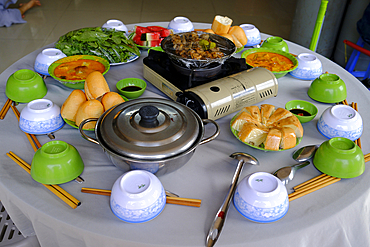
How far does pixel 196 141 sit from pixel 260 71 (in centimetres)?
68

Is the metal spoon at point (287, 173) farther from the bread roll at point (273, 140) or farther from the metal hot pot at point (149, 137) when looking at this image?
the metal hot pot at point (149, 137)

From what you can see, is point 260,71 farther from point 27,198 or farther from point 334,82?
point 27,198

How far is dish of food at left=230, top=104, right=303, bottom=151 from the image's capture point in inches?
44.1

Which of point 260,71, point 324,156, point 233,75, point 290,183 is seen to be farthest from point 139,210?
point 260,71

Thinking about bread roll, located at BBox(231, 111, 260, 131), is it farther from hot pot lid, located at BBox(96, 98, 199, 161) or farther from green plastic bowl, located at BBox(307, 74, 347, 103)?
green plastic bowl, located at BBox(307, 74, 347, 103)

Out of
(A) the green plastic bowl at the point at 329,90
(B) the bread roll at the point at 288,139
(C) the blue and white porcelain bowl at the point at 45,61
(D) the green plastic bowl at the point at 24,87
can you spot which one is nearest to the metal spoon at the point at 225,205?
(B) the bread roll at the point at 288,139

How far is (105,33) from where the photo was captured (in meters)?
1.86

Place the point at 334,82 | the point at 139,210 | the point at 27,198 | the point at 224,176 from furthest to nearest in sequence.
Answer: the point at 334,82
the point at 224,176
the point at 27,198
the point at 139,210

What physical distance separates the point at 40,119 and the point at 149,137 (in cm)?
52

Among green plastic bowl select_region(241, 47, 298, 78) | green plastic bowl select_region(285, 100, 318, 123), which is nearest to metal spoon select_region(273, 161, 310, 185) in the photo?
green plastic bowl select_region(285, 100, 318, 123)

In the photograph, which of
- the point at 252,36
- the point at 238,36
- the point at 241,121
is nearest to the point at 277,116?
the point at 241,121

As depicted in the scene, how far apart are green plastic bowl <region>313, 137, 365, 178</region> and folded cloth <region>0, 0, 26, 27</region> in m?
4.66

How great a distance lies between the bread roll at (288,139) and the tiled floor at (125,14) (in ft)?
11.5

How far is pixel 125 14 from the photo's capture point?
16.0 ft
